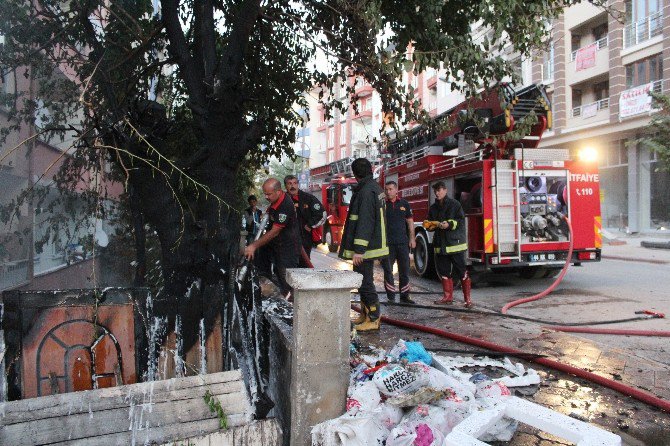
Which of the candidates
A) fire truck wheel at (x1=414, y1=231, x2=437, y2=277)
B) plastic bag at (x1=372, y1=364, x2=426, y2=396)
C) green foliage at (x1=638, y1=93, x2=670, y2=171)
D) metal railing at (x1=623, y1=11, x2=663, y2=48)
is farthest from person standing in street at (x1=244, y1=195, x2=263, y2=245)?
metal railing at (x1=623, y1=11, x2=663, y2=48)

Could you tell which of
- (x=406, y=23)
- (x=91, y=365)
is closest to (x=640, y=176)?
(x=406, y=23)

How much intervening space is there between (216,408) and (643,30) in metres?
22.2

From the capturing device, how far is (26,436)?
8.45 feet

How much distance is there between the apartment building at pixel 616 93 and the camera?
61.4 ft

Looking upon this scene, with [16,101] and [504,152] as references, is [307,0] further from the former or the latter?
[504,152]

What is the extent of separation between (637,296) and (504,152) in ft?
10.2

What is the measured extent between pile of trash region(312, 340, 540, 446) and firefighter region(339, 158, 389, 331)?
1.83m

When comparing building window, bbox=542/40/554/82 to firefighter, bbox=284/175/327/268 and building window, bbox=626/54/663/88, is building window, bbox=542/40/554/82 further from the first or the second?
firefighter, bbox=284/175/327/268

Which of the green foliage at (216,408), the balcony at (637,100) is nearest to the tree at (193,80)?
the green foliage at (216,408)

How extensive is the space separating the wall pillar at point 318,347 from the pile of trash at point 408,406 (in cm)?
9

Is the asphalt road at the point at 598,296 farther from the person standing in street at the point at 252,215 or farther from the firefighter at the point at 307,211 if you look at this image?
the person standing in street at the point at 252,215

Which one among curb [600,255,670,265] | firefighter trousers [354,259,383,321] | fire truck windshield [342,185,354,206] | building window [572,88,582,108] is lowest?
curb [600,255,670,265]

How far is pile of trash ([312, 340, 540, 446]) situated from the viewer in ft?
8.51

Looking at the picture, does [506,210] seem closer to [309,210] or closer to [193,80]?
[309,210]
